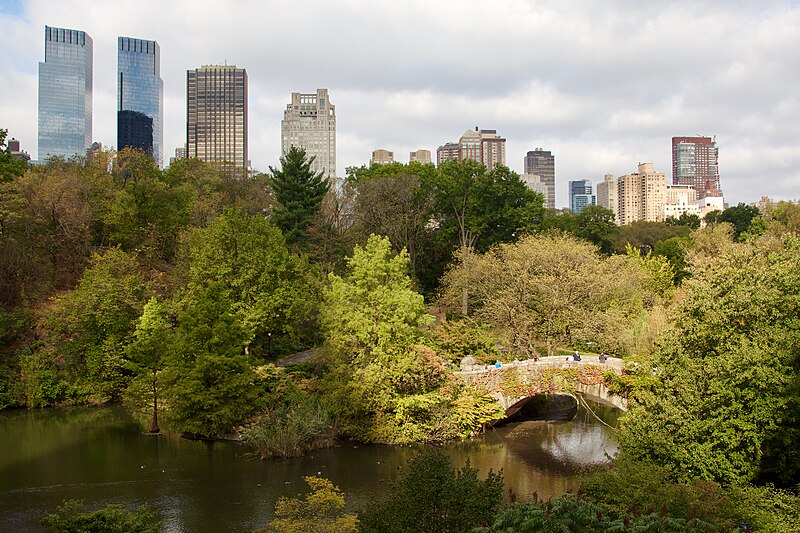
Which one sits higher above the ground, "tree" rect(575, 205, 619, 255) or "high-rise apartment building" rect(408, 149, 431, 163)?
"high-rise apartment building" rect(408, 149, 431, 163)

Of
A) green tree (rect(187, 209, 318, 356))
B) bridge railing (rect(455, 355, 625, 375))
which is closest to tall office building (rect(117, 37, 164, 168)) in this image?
green tree (rect(187, 209, 318, 356))

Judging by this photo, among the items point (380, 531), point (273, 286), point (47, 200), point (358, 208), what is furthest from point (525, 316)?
point (47, 200)

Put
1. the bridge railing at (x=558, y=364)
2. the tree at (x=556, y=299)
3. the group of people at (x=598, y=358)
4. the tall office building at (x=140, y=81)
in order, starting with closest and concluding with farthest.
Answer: the bridge railing at (x=558, y=364) < the group of people at (x=598, y=358) < the tree at (x=556, y=299) < the tall office building at (x=140, y=81)

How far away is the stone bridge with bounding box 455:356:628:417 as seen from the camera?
24.0 meters

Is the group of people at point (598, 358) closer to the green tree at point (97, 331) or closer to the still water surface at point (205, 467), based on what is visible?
the still water surface at point (205, 467)

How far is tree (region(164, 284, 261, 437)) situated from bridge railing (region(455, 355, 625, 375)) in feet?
28.2

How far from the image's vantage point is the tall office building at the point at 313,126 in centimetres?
15638

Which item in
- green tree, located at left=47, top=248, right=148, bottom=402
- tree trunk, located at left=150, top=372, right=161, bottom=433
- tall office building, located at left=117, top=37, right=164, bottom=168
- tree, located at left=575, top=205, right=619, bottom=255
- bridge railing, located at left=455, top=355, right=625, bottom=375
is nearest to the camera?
bridge railing, located at left=455, top=355, right=625, bottom=375

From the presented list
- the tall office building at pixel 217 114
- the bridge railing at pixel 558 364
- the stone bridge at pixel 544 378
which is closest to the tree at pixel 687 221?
the bridge railing at pixel 558 364

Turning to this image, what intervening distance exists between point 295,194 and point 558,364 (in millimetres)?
25156

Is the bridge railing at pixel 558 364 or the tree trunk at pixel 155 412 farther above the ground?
the bridge railing at pixel 558 364

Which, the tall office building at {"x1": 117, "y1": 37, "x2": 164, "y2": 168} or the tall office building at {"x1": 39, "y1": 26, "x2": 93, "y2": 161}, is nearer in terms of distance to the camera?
the tall office building at {"x1": 39, "y1": 26, "x2": 93, "y2": 161}

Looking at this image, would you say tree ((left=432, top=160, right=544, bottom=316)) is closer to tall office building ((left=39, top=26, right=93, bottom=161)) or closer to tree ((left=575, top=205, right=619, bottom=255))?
tree ((left=575, top=205, right=619, bottom=255))

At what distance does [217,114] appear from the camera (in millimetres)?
157000
